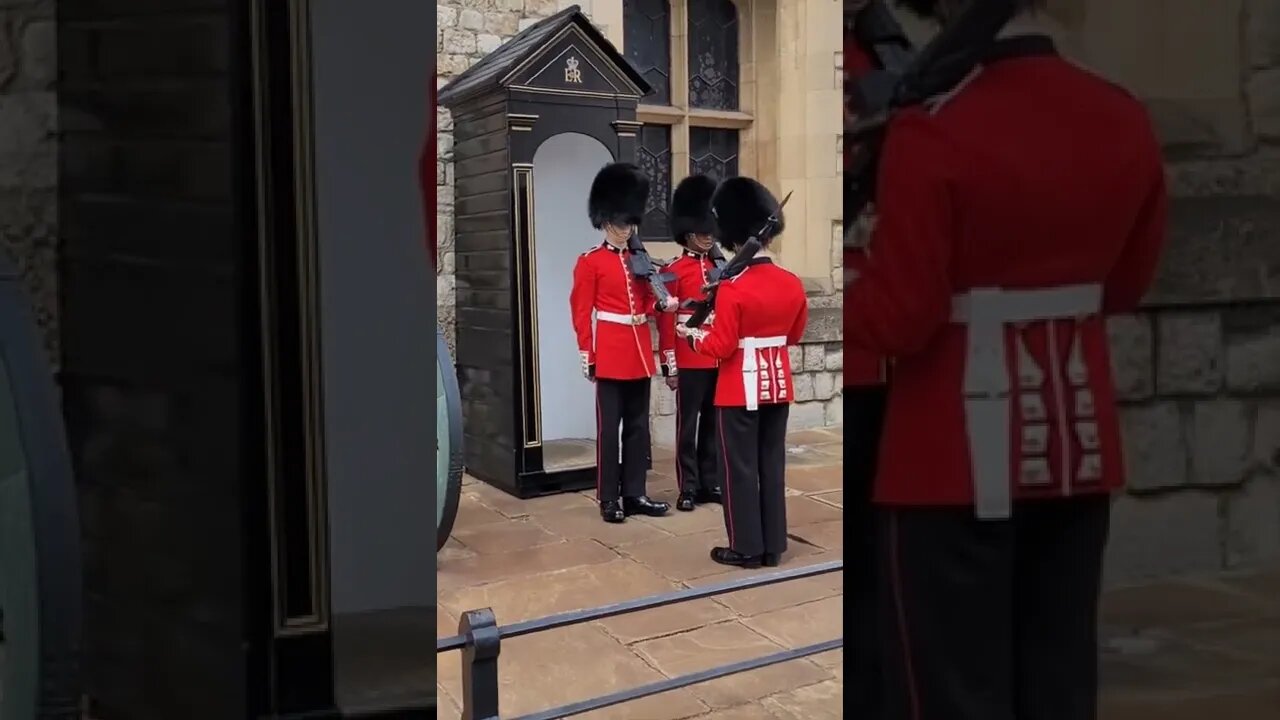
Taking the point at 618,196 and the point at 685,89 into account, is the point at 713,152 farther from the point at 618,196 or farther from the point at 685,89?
the point at 618,196

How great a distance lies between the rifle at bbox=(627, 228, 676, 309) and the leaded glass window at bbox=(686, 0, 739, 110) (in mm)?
2367

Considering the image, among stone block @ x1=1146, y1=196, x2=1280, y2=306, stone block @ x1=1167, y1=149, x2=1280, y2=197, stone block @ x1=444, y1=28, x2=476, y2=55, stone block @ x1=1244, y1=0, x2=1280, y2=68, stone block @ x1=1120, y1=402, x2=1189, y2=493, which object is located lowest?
stone block @ x1=1120, y1=402, x2=1189, y2=493

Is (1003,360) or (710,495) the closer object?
(1003,360)

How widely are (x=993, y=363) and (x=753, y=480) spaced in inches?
104

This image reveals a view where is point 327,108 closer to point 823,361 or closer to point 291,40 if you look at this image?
point 291,40

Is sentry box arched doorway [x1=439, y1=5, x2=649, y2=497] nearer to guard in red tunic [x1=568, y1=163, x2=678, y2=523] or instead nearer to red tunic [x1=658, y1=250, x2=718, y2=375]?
guard in red tunic [x1=568, y1=163, x2=678, y2=523]

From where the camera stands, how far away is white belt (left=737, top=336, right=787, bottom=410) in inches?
145

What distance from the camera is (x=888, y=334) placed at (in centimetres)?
110

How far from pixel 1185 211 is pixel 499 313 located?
4.03 meters

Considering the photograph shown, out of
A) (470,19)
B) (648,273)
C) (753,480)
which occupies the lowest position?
(753,480)

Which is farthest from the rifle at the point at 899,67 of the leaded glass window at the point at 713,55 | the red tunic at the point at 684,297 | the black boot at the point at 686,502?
the leaded glass window at the point at 713,55

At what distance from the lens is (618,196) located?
4.67m

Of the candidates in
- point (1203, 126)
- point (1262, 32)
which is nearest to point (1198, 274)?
point (1203, 126)

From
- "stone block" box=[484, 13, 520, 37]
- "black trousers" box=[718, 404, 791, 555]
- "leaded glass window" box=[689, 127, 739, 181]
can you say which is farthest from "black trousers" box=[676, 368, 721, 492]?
"leaded glass window" box=[689, 127, 739, 181]
